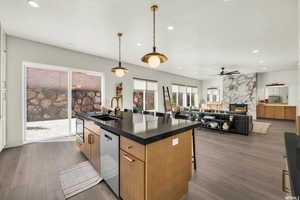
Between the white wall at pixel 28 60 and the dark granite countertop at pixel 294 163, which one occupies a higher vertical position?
the white wall at pixel 28 60

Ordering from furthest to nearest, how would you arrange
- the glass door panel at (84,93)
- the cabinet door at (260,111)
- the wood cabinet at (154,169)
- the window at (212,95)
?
the window at (212,95)
the cabinet door at (260,111)
the glass door panel at (84,93)
the wood cabinet at (154,169)

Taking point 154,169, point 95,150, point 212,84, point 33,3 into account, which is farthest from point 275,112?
point 33,3

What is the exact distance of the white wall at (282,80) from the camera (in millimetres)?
6953

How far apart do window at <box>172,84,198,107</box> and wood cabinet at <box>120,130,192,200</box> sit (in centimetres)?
650

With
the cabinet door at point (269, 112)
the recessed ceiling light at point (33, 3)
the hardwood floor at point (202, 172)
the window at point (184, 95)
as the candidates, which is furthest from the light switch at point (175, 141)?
the cabinet door at point (269, 112)

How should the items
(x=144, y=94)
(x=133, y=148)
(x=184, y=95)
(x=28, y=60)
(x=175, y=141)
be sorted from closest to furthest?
(x=133, y=148) → (x=175, y=141) → (x=28, y=60) → (x=144, y=94) → (x=184, y=95)

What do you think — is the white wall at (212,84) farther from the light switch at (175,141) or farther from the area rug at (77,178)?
the area rug at (77,178)

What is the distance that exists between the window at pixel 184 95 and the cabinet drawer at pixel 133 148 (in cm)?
676

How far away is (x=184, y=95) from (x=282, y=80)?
5.75m

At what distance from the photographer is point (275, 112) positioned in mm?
7383

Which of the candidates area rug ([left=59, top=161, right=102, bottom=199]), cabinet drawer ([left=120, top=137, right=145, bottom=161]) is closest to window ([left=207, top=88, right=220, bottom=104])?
area rug ([left=59, top=161, right=102, bottom=199])

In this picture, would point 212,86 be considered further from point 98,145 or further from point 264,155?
point 98,145

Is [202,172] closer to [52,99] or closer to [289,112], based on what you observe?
[52,99]

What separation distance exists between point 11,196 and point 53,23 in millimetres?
3151
